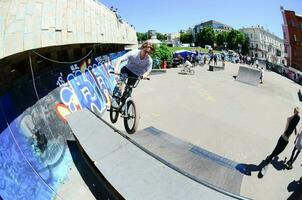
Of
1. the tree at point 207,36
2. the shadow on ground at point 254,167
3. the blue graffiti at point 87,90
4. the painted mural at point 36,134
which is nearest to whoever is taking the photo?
the painted mural at point 36,134

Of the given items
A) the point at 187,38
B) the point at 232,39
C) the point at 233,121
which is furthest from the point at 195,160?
the point at 187,38

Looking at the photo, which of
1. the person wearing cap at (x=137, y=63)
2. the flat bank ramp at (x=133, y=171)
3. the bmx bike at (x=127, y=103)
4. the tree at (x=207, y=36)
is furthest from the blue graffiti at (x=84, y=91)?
the tree at (x=207, y=36)

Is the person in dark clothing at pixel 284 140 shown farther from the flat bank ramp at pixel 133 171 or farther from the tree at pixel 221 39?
the tree at pixel 221 39

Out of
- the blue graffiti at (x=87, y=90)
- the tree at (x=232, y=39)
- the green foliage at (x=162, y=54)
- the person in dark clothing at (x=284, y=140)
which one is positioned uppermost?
the tree at (x=232, y=39)

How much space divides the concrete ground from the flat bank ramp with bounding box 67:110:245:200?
303cm

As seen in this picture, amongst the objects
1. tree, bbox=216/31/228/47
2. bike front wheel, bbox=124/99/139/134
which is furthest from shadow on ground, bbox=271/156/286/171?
tree, bbox=216/31/228/47

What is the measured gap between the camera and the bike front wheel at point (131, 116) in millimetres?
6502

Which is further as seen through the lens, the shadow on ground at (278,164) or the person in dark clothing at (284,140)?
the shadow on ground at (278,164)

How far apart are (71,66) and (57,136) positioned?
3804mm

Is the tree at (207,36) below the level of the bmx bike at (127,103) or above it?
above

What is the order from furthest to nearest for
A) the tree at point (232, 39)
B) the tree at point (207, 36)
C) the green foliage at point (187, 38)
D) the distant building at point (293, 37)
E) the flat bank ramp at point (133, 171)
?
1. the green foliage at point (187, 38)
2. the tree at point (207, 36)
3. the tree at point (232, 39)
4. the distant building at point (293, 37)
5. the flat bank ramp at point (133, 171)

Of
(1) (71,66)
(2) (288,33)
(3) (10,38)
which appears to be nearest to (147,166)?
(3) (10,38)

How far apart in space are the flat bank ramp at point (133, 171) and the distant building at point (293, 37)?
10.5 m

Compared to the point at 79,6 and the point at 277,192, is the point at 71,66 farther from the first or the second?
the point at 277,192
